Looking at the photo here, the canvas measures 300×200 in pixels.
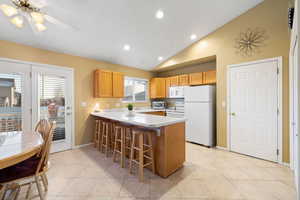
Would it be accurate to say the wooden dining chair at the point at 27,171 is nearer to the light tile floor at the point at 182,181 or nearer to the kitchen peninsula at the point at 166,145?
the light tile floor at the point at 182,181

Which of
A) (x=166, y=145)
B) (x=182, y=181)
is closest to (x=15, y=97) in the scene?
(x=166, y=145)

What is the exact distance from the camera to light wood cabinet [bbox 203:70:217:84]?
3822 mm

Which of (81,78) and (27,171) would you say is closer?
(27,171)

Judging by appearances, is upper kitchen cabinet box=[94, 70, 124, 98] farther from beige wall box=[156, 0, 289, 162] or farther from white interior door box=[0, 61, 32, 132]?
beige wall box=[156, 0, 289, 162]

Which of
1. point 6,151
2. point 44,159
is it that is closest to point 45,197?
point 44,159

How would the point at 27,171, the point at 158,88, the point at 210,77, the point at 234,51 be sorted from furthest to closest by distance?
1. the point at 158,88
2. the point at 210,77
3. the point at 234,51
4. the point at 27,171

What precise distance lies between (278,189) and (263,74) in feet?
6.90

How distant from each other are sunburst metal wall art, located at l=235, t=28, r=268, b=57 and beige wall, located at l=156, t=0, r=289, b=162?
80mm

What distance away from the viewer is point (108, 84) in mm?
3922

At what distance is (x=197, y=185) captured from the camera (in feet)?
6.48

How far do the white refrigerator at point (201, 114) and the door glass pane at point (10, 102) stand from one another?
4062 mm

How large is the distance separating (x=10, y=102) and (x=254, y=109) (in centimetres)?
518

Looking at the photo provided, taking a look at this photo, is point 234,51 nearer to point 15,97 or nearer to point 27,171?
point 27,171

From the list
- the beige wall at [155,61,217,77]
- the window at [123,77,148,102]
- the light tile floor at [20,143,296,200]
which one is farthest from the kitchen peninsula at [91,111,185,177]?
the window at [123,77,148,102]
